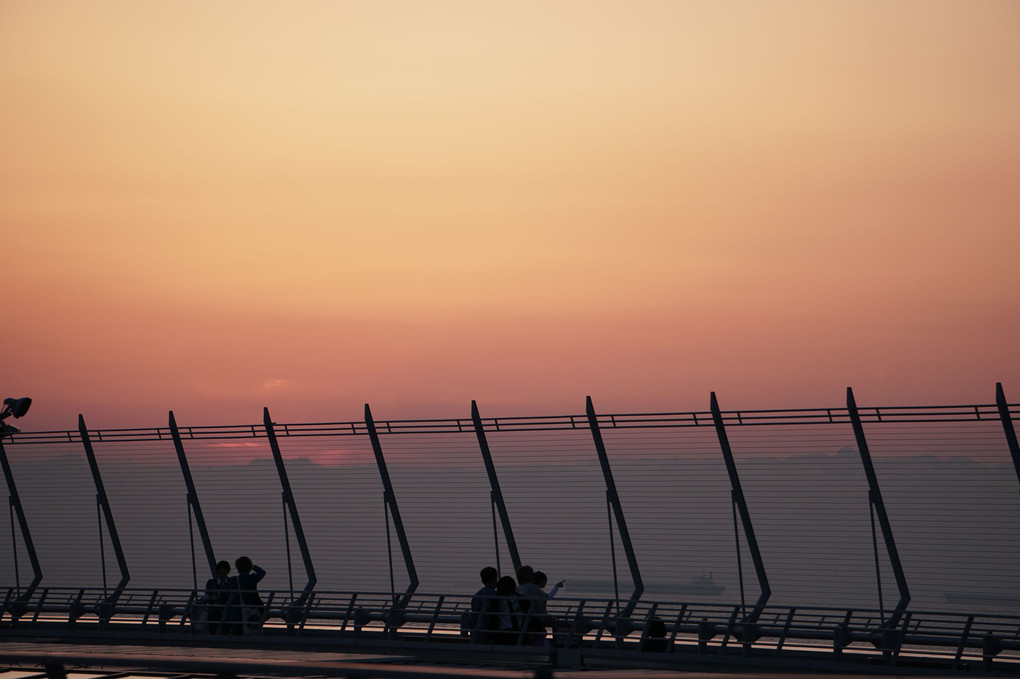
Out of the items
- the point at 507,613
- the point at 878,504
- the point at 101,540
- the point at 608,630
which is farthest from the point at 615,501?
the point at 101,540

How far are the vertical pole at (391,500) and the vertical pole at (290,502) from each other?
133 cm

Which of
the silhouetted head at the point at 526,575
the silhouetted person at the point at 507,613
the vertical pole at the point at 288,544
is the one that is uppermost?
the vertical pole at the point at 288,544

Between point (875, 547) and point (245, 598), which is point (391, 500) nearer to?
point (245, 598)

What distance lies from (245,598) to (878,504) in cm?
748

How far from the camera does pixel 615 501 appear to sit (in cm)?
1628

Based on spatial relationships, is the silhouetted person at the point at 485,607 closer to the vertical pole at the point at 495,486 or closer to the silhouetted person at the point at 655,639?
the silhouetted person at the point at 655,639

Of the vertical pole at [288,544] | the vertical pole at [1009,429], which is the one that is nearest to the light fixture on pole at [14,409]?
the vertical pole at [288,544]

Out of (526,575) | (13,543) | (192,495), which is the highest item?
(13,543)

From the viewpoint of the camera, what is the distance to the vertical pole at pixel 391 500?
1723 centimetres

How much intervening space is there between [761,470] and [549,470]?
273 cm

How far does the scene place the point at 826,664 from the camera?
41.6ft

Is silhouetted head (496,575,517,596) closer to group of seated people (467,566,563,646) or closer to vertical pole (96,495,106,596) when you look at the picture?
group of seated people (467,566,563,646)

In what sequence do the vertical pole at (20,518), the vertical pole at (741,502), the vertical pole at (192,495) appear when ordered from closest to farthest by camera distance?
the vertical pole at (741,502) < the vertical pole at (192,495) < the vertical pole at (20,518)

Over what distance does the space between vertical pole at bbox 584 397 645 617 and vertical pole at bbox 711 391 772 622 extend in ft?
4.61
